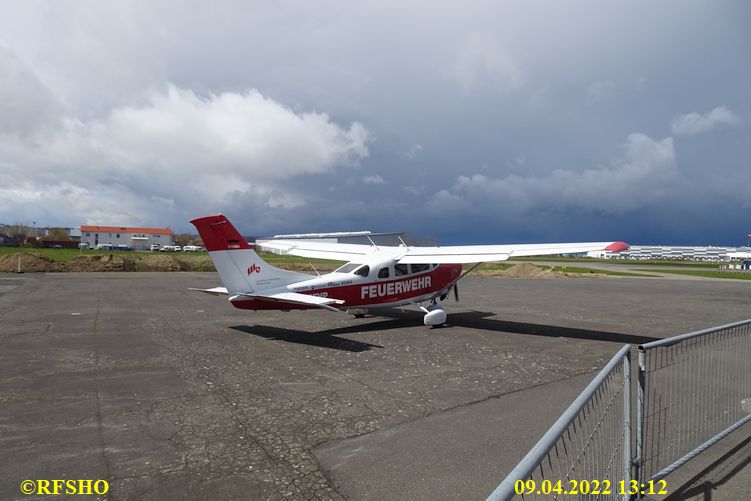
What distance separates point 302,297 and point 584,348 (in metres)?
6.94

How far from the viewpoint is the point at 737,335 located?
5242mm

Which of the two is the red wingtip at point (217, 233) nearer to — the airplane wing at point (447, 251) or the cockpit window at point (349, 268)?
the cockpit window at point (349, 268)

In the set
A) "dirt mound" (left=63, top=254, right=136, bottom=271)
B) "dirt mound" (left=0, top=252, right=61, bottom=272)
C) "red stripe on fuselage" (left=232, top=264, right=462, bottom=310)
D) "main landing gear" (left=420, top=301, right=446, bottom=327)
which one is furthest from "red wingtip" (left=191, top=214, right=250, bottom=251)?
"dirt mound" (left=0, top=252, right=61, bottom=272)

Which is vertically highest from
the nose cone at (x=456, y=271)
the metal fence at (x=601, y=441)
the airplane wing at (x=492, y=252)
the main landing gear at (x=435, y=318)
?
the airplane wing at (x=492, y=252)

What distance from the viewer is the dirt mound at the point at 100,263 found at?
38094 millimetres

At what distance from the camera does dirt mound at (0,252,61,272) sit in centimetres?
3610

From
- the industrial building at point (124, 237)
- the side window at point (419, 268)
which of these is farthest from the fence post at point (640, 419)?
the industrial building at point (124, 237)

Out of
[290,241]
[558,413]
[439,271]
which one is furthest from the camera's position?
[290,241]

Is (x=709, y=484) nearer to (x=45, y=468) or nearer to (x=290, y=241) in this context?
(x=45, y=468)

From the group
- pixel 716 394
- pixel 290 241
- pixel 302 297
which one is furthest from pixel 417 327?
pixel 716 394

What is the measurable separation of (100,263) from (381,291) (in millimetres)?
35619

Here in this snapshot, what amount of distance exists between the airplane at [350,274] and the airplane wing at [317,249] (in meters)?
0.04

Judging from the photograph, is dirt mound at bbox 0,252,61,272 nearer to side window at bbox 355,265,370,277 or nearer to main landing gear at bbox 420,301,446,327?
side window at bbox 355,265,370,277

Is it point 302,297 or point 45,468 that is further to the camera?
point 302,297
